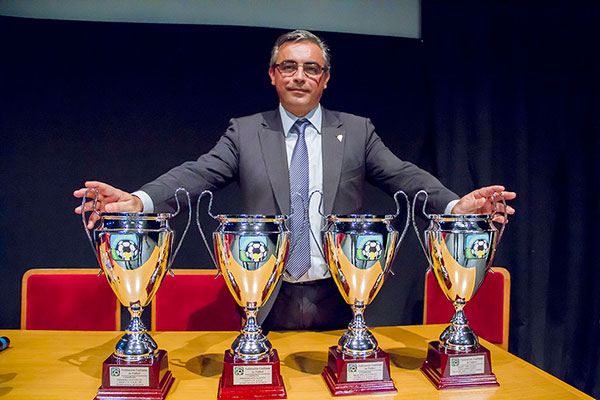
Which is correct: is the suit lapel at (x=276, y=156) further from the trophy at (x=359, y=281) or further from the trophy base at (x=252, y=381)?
the trophy base at (x=252, y=381)

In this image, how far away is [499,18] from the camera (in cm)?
267

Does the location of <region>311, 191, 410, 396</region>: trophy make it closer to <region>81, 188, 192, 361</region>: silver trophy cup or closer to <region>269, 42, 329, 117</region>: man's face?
<region>81, 188, 192, 361</region>: silver trophy cup

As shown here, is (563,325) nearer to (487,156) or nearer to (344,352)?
(487,156)

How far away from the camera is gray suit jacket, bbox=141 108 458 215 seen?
5.59ft

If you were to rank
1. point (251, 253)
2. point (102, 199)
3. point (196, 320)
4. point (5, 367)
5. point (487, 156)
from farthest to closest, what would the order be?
point (487, 156) → point (196, 320) → point (102, 199) → point (5, 367) → point (251, 253)

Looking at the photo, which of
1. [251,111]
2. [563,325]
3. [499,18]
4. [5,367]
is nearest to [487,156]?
[499,18]

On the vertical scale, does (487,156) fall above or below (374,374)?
above

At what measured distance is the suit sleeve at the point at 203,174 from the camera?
1.48 meters

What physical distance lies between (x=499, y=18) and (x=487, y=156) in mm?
872

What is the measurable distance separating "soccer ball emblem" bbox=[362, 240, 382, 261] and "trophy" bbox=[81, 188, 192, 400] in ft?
1.46

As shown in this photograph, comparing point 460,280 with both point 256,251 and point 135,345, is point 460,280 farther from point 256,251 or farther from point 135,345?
point 135,345

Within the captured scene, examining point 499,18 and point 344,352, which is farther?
point 499,18

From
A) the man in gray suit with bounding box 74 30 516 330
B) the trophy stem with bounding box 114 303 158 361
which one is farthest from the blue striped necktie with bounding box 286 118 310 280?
the trophy stem with bounding box 114 303 158 361

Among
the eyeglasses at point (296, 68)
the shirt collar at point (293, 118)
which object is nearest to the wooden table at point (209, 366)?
the shirt collar at point (293, 118)
